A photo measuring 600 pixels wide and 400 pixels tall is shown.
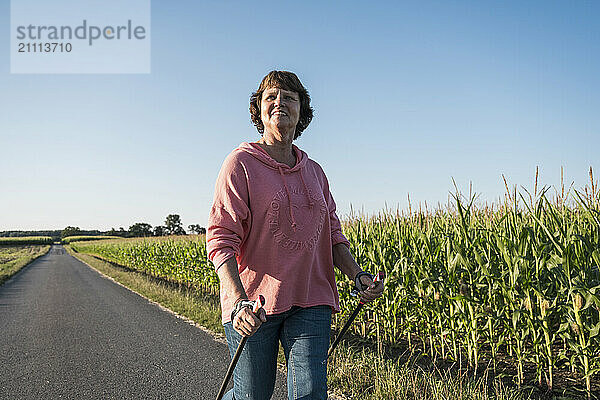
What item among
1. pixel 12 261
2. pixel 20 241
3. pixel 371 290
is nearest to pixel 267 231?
pixel 371 290

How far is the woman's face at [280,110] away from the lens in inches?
100

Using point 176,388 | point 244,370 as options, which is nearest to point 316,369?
point 244,370

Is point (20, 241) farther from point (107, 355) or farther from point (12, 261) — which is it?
point (107, 355)

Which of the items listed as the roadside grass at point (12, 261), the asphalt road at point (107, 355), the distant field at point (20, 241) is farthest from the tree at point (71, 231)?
the asphalt road at point (107, 355)

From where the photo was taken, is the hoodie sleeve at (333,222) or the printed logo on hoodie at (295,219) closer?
the printed logo on hoodie at (295,219)

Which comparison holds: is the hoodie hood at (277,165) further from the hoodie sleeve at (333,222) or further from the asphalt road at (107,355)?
the asphalt road at (107,355)

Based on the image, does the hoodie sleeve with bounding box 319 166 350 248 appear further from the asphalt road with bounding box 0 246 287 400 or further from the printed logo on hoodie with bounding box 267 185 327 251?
the asphalt road with bounding box 0 246 287 400

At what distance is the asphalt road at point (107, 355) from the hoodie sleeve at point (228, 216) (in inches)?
116

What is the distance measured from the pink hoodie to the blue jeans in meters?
0.08

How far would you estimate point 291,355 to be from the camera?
7.86 feet

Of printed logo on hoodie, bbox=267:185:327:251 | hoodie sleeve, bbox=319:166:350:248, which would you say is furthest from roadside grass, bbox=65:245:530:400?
printed logo on hoodie, bbox=267:185:327:251

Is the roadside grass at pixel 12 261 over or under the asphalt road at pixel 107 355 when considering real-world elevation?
under

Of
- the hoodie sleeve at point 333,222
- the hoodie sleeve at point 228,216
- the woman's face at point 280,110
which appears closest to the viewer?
the hoodie sleeve at point 228,216

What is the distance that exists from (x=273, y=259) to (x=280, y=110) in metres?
0.77
